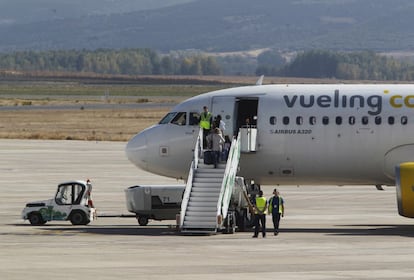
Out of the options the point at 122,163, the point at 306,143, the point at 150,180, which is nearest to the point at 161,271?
the point at 306,143

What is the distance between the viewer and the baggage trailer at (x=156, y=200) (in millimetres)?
51250

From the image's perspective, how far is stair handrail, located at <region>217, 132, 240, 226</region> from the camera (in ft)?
154

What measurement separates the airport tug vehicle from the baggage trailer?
6.51 feet

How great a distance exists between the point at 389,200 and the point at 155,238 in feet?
73.1

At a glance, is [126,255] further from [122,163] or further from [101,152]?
[101,152]

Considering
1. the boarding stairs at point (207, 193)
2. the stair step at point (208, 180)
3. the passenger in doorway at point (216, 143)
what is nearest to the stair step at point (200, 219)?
the boarding stairs at point (207, 193)

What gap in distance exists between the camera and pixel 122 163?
86562 millimetres

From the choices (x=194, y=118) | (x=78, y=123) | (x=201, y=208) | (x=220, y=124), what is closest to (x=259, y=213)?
(x=201, y=208)

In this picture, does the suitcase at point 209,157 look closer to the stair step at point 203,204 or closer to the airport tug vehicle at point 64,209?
the stair step at point 203,204

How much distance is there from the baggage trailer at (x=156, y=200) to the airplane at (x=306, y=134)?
0.82 m

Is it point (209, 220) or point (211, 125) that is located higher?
point (211, 125)

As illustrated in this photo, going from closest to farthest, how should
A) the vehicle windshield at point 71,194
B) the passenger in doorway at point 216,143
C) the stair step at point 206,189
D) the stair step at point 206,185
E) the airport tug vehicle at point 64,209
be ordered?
the stair step at point 206,189 < the stair step at point 206,185 < the passenger in doorway at point 216,143 < the airport tug vehicle at point 64,209 < the vehicle windshield at point 71,194

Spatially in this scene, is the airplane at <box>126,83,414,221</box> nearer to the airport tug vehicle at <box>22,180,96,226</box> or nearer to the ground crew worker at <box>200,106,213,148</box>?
the ground crew worker at <box>200,106,213,148</box>

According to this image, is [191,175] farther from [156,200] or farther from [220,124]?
[156,200]
